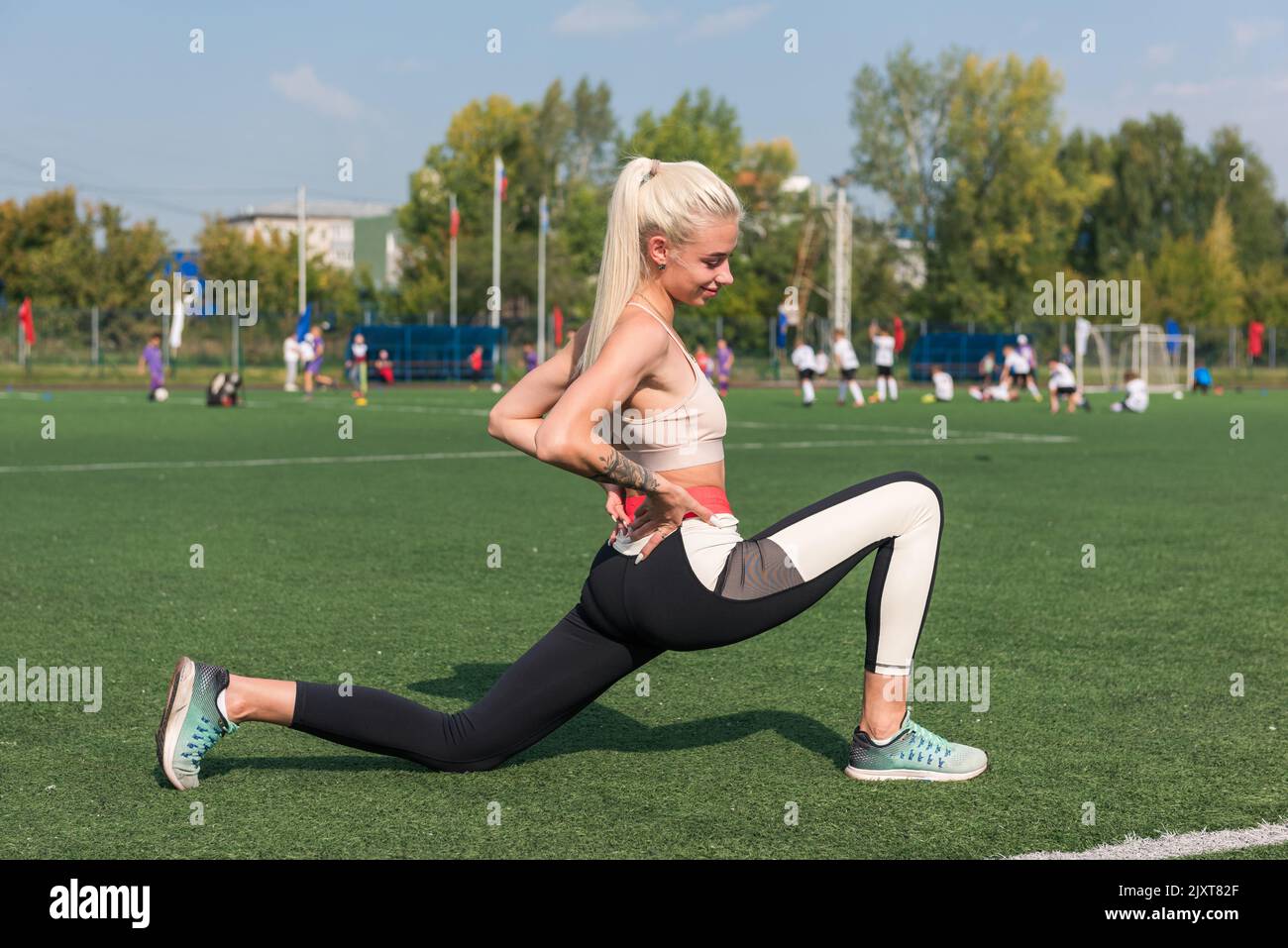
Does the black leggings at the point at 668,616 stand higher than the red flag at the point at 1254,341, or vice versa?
the red flag at the point at 1254,341

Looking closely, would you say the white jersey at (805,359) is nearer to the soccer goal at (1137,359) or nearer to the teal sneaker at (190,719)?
the soccer goal at (1137,359)

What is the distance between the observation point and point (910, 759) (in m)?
4.71

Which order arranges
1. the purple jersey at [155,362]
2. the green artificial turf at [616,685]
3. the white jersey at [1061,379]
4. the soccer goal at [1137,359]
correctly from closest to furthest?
the green artificial turf at [616,685], the white jersey at [1061,379], the purple jersey at [155,362], the soccer goal at [1137,359]

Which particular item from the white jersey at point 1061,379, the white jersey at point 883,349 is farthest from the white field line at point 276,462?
the white jersey at point 883,349

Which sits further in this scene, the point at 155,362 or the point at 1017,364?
the point at 1017,364

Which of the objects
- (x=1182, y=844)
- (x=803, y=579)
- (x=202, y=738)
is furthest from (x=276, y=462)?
(x=1182, y=844)

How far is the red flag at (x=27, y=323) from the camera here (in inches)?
1922

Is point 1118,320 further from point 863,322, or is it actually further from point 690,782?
point 690,782

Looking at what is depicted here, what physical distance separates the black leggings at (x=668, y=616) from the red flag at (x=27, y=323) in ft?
158

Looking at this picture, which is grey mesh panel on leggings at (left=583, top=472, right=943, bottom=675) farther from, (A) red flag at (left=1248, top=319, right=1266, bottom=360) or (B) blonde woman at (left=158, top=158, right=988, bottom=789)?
(A) red flag at (left=1248, top=319, right=1266, bottom=360)

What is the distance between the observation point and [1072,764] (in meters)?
5.00

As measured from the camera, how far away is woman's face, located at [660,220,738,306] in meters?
4.11

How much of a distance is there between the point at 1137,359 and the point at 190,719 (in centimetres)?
5861

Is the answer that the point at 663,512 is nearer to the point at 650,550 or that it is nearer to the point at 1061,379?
the point at 650,550
